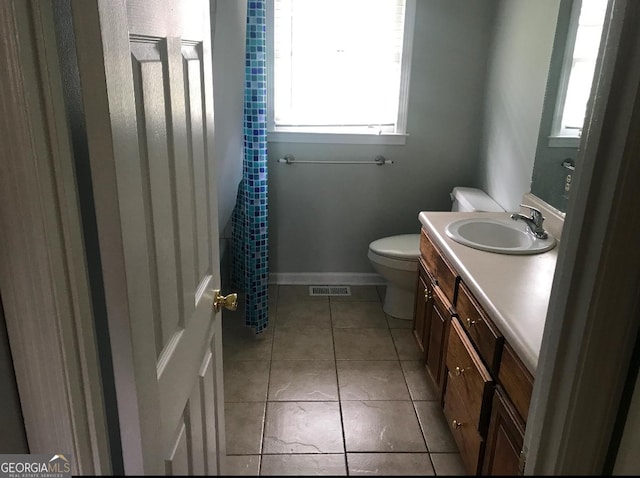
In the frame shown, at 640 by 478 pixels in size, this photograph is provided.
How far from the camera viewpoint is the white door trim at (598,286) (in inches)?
25.8

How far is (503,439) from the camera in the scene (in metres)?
1.52

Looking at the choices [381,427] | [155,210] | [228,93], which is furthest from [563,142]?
[155,210]

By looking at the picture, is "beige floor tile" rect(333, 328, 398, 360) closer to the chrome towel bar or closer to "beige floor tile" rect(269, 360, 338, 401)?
"beige floor tile" rect(269, 360, 338, 401)

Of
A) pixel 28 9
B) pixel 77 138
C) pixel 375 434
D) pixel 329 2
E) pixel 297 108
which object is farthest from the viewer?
pixel 297 108

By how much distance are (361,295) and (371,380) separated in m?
0.97

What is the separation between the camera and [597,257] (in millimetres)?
698

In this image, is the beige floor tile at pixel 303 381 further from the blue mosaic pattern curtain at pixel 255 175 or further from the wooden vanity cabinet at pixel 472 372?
the wooden vanity cabinet at pixel 472 372

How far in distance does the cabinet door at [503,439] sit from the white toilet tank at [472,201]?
149 centimetres

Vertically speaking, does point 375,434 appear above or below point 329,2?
below

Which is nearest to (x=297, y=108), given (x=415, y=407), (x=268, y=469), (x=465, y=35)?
(x=465, y=35)

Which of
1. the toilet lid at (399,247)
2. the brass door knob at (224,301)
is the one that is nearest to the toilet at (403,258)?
the toilet lid at (399,247)

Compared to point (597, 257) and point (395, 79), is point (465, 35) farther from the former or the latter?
point (597, 257)

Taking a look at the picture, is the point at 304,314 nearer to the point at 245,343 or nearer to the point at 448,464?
the point at 245,343

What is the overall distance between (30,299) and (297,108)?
2.74 m
